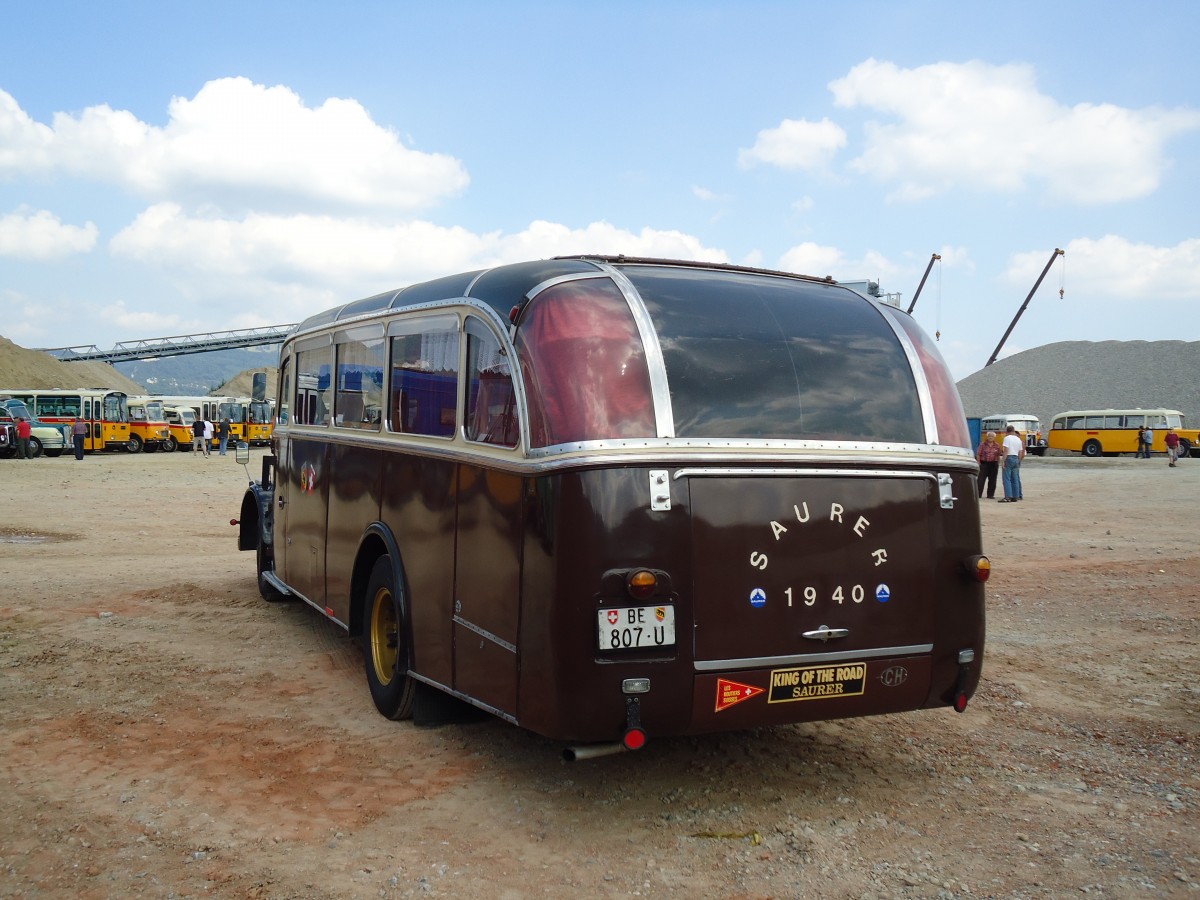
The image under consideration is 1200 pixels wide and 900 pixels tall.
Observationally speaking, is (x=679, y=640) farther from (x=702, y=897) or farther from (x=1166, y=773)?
(x=1166, y=773)

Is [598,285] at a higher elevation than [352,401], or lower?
higher

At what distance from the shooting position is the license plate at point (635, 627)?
4234 millimetres

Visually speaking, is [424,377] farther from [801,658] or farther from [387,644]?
[801,658]

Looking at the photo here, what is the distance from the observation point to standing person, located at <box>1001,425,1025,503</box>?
20938mm

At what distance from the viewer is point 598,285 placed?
477 centimetres

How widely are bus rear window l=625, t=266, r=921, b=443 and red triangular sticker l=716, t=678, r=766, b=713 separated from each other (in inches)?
41.6

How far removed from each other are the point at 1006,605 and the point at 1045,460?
36431 mm

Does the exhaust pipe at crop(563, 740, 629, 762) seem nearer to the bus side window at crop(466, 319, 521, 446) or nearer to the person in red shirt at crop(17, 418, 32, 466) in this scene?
the bus side window at crop(466, 319, 521, 446)

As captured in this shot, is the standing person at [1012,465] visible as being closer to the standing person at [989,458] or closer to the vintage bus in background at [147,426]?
the standing person at [989,458]

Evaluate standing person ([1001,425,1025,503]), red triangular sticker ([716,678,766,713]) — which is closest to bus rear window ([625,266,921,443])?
red triangular sticker ([716,678,766,713])

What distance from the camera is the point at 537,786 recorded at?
5.03 meters

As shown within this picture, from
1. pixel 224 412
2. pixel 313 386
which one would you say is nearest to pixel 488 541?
pixel 313 386

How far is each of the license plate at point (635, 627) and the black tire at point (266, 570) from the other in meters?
5.88

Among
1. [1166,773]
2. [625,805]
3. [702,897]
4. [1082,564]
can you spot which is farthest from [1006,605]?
[702,897]
